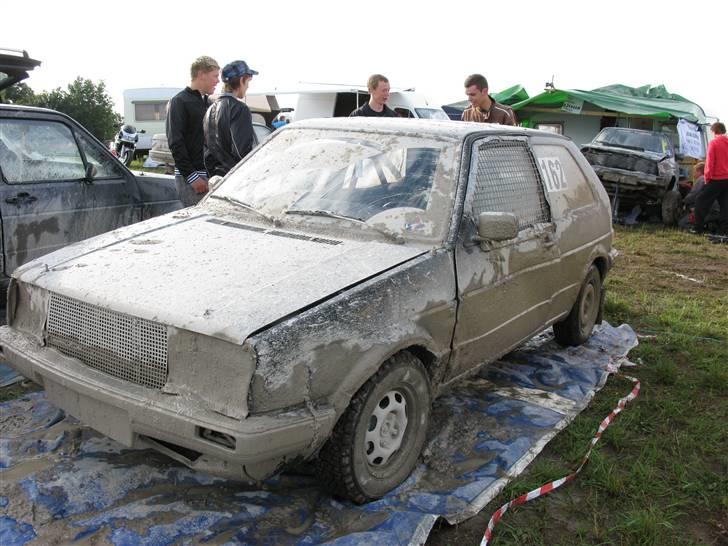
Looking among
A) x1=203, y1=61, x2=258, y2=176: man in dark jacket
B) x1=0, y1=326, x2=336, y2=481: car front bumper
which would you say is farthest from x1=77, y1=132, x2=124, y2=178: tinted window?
x1=0, y1=326, x2=336, y2=481: car front bumper

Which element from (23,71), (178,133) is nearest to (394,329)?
(178,133)

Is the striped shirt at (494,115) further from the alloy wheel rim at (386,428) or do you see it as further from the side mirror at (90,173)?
the alloy wheel rim at (386,428)

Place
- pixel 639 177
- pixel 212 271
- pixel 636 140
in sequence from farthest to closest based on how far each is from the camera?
1. pixel 636 140
2. pixel 639 177
3. pixel 212 271

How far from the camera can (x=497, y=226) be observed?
3375mm

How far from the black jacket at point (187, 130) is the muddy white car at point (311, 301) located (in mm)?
1545

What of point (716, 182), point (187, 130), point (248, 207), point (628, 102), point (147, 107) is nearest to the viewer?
point (248, 207)

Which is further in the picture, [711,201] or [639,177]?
[639,177]

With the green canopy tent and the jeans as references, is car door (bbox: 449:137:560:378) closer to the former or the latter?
the jeans

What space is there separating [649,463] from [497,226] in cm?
153

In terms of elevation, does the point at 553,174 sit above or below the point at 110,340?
above

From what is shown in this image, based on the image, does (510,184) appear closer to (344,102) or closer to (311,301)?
(311,301)

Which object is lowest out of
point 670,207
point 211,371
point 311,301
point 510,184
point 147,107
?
point 211,371

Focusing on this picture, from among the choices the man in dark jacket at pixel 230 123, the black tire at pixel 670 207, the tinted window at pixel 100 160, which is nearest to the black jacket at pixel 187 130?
the man in dark jacket at pixel 230 123

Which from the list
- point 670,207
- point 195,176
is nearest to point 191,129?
point 195,176
